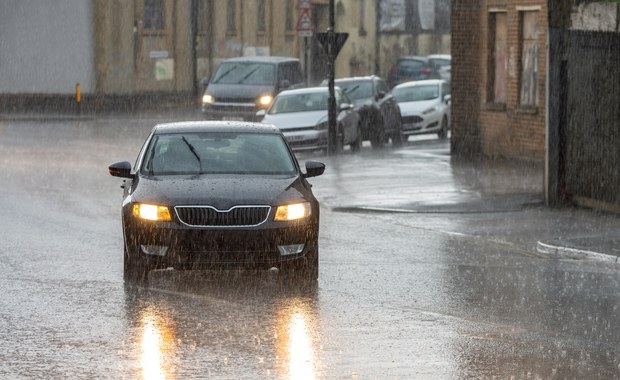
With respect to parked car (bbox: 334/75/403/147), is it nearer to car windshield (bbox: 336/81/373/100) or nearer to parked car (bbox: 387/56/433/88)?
car windshield (bbox: 336/81/373/100)

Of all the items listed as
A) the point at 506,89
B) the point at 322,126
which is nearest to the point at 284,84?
the point at 322,126

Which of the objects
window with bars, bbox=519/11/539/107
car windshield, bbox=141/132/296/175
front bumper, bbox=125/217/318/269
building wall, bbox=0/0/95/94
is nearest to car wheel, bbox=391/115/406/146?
window with bars, bbox=519/11/539/107

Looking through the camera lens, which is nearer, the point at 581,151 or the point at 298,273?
the point at 298,273

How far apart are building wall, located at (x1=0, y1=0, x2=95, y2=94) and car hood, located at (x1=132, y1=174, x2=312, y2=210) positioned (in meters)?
37.9

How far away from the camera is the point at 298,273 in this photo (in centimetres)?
1462

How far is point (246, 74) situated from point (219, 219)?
1134 inches

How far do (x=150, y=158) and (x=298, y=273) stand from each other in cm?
196

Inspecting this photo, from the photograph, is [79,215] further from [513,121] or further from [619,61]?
[513,121]

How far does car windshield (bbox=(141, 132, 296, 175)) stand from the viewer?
1520 centimetres

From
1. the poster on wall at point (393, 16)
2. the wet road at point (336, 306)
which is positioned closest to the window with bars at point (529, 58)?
the wet road at point (336, 306)

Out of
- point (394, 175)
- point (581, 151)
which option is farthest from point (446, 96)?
point (581, 151)

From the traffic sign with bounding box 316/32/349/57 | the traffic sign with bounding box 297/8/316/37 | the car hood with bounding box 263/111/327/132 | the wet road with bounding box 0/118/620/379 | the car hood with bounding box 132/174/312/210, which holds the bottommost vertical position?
the wet road with bounding box 0/118/620/379

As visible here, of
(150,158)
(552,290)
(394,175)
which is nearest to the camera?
(552,290)

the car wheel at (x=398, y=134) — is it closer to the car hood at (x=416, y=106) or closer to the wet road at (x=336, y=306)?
the car hood at (x=416, y=106)
